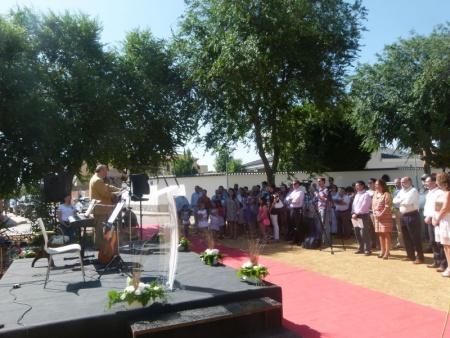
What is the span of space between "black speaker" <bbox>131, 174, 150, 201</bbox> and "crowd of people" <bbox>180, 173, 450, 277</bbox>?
4.97 metres

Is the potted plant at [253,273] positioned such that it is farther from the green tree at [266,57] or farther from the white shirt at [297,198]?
the green tree at [266,57]

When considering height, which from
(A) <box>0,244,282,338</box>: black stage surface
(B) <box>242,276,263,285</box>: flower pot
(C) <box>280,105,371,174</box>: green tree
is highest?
(C) <box>280,105,371,174</box>: green tree

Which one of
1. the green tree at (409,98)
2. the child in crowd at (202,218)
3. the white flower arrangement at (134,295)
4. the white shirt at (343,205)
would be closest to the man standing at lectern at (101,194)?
the white flower arrangement at (134,295)

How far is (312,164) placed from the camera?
22.9 metres

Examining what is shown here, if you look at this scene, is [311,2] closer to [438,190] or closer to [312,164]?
[312,164]

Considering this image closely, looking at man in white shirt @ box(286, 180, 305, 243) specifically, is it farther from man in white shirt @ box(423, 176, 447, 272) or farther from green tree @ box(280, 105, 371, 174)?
green tree @ box(280, 105, 371, 174)

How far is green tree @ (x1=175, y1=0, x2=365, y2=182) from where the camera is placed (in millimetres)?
15680

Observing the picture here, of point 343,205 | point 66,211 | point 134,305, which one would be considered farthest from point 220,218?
point 134,305

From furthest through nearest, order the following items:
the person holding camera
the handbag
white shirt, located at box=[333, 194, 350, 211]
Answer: the person holding camera < white shirt, located at box=[333, 194, 350, 211] < the handbag

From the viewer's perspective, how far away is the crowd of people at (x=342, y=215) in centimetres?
817

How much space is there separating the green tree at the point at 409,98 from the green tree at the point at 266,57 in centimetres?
378

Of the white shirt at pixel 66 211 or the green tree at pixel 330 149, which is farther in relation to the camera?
the green tree at pixel 330 149

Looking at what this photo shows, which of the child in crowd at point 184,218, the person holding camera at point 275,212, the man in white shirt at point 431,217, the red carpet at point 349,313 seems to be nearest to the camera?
the red carpet at point 349,313

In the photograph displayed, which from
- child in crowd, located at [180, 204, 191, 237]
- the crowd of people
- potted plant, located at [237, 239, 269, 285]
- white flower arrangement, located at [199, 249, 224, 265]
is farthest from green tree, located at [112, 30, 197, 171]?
potted plant, located at [237, 239, 269, 285]
